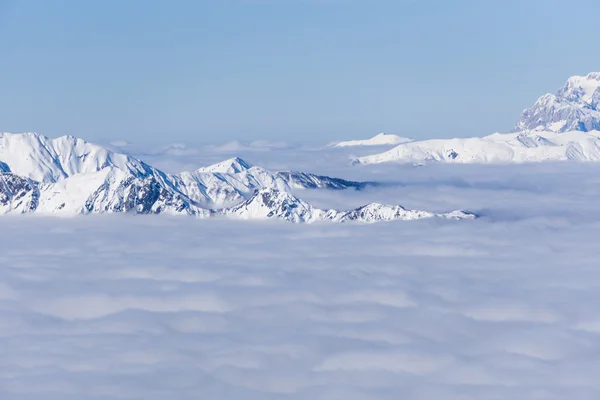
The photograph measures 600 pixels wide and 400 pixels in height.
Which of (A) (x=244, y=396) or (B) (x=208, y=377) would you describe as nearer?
(A) (x=244, y=396)

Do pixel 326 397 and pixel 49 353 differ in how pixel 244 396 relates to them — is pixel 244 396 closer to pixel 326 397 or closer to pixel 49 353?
pixel 326 397

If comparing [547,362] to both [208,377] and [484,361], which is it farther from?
[208,377]

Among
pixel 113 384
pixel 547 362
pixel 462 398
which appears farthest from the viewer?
pixel 547 362

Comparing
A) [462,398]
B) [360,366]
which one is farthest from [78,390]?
[462,398]

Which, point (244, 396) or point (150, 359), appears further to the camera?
point (150, 359)

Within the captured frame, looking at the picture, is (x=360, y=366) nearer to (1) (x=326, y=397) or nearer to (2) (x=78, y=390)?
(1) (x=326, y=397)

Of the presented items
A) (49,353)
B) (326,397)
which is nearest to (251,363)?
(326,397)

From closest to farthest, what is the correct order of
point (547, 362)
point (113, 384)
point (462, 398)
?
point (462, 398)
point (113, 384)
point (547, 362)

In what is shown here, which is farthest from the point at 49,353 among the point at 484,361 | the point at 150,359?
the point at 484,361
